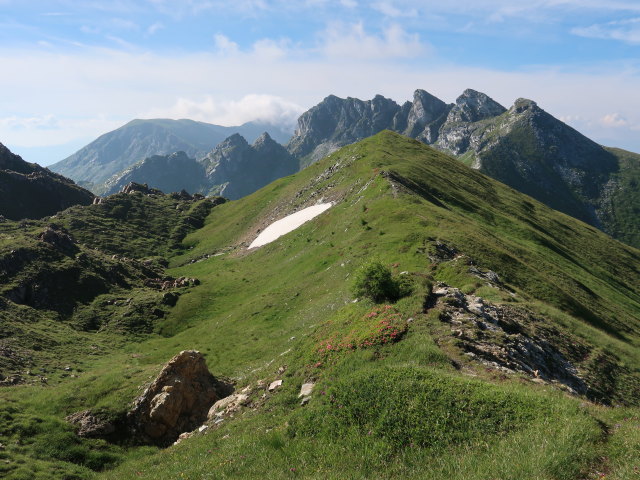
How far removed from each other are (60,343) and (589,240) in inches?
4220

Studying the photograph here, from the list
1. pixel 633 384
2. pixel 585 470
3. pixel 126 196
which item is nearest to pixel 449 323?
pixel 585 470


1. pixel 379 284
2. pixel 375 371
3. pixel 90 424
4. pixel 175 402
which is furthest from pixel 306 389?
pixel 90 424

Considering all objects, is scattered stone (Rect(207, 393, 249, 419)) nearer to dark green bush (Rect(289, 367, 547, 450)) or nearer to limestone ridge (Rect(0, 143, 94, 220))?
dark green bush (Rect(289, 367, 547, 450))

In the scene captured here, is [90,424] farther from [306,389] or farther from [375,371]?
[375,371]

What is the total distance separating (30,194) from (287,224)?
116837mm

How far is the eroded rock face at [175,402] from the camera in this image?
80.0 ft

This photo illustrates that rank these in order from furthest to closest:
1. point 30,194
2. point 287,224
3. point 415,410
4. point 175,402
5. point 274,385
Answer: point 30,194
point 287,224
point 175,402
point 274,385
point 415,410

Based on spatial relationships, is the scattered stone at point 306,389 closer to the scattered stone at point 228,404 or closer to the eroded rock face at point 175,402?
the scattered stone at point 228,404

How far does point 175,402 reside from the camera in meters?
24.6

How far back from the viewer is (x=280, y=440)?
15750 millimetres

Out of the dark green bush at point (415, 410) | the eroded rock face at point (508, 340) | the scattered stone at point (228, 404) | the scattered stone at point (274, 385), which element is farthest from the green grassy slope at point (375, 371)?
the scattered stone at point (228, 404)

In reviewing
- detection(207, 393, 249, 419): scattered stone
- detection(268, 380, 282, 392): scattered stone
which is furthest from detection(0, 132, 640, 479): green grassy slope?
detection(207, 393, 249, 419): scattered stone

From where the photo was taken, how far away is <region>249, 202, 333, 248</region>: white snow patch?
74375mm

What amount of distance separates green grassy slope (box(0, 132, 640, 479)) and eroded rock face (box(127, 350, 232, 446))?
135 cm
